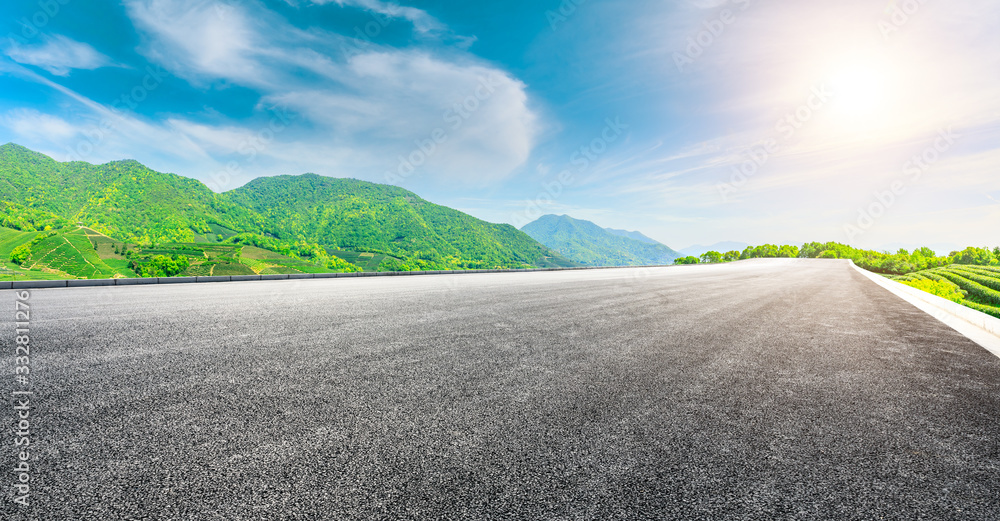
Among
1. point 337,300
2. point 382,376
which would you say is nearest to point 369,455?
point 382,376

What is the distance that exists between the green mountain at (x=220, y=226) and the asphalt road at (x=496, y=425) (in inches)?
1972

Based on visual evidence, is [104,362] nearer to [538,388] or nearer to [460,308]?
[538,388]

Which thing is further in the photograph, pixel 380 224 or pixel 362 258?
pixel 380 224

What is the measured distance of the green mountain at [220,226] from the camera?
49.1m

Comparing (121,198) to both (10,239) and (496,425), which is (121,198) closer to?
(10,239)

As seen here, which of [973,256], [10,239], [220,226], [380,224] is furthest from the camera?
[380,224]

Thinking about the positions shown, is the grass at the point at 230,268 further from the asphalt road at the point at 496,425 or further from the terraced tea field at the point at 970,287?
the terraced tea field at the point at 970,287

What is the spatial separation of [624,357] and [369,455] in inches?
120

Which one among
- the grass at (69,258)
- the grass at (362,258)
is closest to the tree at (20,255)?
the grass at (69,258)

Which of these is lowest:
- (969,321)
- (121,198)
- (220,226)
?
(969,321)

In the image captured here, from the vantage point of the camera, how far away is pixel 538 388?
10.8 feet

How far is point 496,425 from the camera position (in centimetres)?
254

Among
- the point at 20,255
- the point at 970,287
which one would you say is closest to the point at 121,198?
the point at 20,255

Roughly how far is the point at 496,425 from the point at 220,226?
11543cm
